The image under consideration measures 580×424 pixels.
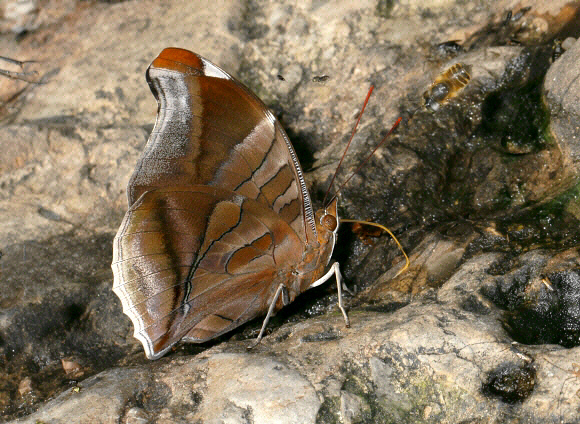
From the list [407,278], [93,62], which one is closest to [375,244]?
[407,278]

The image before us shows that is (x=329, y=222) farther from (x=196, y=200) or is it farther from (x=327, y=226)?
(x=196, y=200)

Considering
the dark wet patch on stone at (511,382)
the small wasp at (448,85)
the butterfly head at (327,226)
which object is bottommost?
the dark wet patch on stone at (511,382)

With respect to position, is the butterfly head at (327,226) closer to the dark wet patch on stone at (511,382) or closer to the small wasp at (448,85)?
the dark wet patch on stone at (511,382)

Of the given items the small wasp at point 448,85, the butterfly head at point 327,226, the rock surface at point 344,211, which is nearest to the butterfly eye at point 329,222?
the butterfly head at point 327,226

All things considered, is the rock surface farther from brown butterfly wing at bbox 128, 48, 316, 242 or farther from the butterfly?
brown butterfly wing at bbox 128, 48, 316, 242

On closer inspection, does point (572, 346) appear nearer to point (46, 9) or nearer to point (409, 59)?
point (409, 59)
